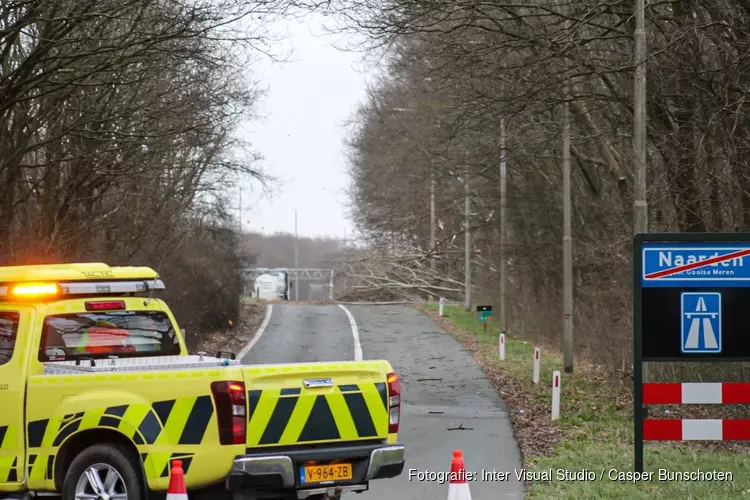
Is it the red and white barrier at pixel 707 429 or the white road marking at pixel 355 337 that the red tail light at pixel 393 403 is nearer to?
the red and white barrier at pixel 707 429

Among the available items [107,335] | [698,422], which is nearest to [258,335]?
[698,422]

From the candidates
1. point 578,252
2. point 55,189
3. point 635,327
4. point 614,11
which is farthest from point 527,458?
point 578,252

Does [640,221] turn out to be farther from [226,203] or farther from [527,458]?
[226,203]

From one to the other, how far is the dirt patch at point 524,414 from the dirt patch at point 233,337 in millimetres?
7226

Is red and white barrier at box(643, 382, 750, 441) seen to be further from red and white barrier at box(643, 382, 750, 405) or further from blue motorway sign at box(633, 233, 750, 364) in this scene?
blue motorway sign at box(633, 233, 750, 364)

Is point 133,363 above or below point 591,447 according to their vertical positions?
above

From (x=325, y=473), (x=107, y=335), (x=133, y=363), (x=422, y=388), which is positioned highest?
(x=107, y=335)

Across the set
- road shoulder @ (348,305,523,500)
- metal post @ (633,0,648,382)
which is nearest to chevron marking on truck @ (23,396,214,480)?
road shoulder @ (348,305,523,500)

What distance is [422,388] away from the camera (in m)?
22.9

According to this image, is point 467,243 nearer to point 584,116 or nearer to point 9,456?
point 584,116

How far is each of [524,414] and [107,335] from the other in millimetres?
10016

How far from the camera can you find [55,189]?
2412 centimetres

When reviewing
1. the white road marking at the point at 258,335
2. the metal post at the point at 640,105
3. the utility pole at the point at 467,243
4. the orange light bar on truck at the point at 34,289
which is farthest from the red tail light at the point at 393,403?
the utility pole at the point at 467,243

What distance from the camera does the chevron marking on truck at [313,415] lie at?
26.4ft
